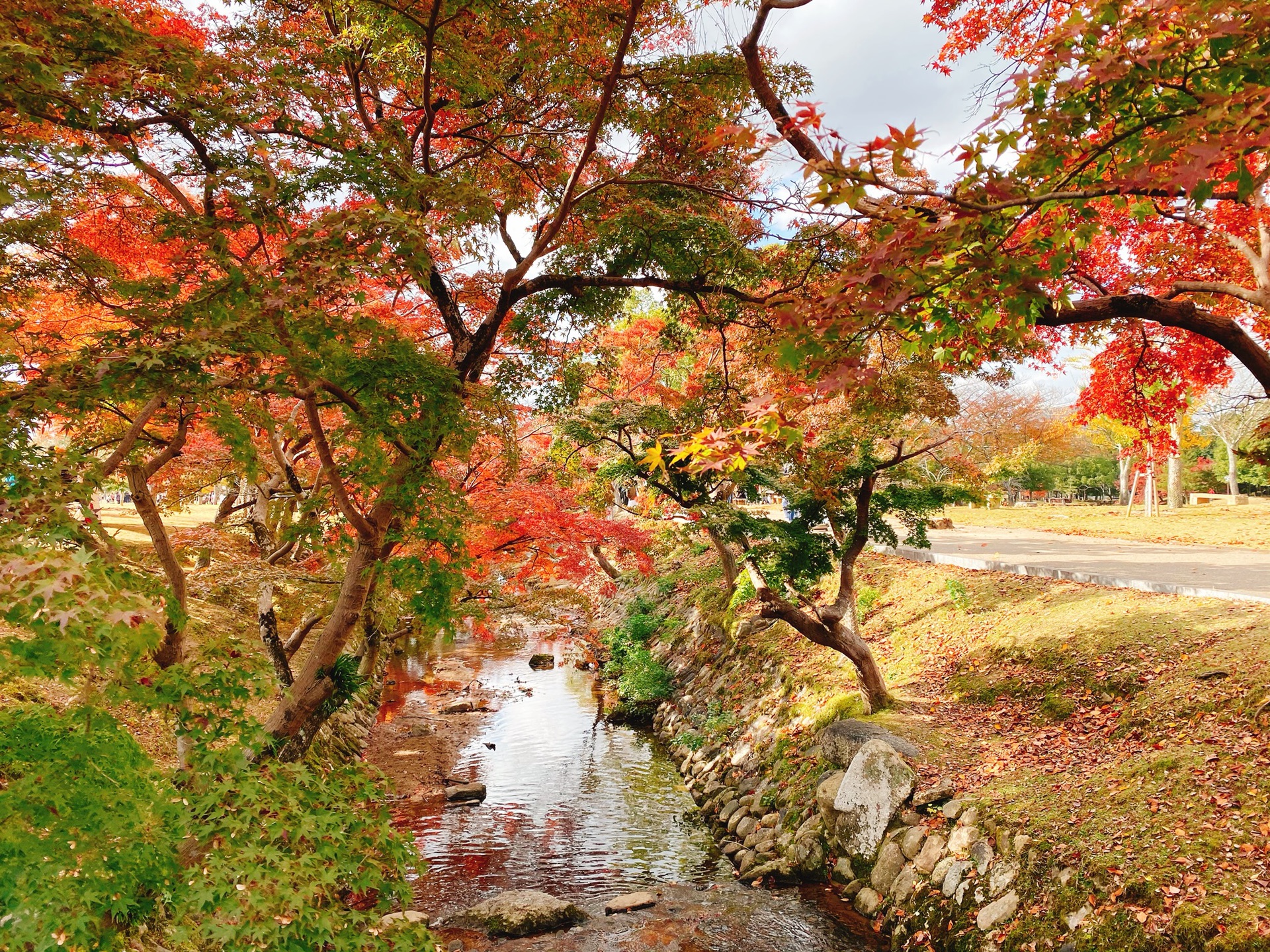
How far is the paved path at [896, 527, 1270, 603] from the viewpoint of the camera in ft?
31.9

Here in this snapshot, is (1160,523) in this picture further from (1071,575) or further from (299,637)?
(299,637)

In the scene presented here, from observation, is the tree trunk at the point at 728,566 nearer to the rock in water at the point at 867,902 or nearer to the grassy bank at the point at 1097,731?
the grassy bank at the point at 1097,731

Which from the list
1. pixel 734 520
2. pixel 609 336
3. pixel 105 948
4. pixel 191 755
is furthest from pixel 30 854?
pixel 609 336

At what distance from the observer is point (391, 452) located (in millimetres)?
5961

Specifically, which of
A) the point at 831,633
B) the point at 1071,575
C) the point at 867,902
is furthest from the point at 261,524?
the point at 1071,575

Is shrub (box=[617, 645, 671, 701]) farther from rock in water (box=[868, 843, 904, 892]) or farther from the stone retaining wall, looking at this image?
rock in water (box=[868, 843, 904, 892])

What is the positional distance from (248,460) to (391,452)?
1.28 m

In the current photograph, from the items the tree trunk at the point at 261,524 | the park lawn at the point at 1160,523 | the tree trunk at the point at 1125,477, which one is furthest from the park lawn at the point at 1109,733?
the tree trunk at the point at 1125,477

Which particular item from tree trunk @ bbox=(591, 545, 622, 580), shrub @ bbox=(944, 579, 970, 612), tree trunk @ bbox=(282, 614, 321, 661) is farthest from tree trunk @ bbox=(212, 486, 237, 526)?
shrub @ bbox=(944, 579, 970, 612)

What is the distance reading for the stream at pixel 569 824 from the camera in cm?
722

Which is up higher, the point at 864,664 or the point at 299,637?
the point at 299,637

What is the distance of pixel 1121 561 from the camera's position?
13336mm

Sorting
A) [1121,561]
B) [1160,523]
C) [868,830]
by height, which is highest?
[1160,523]

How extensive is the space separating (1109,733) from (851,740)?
8.79 ft
